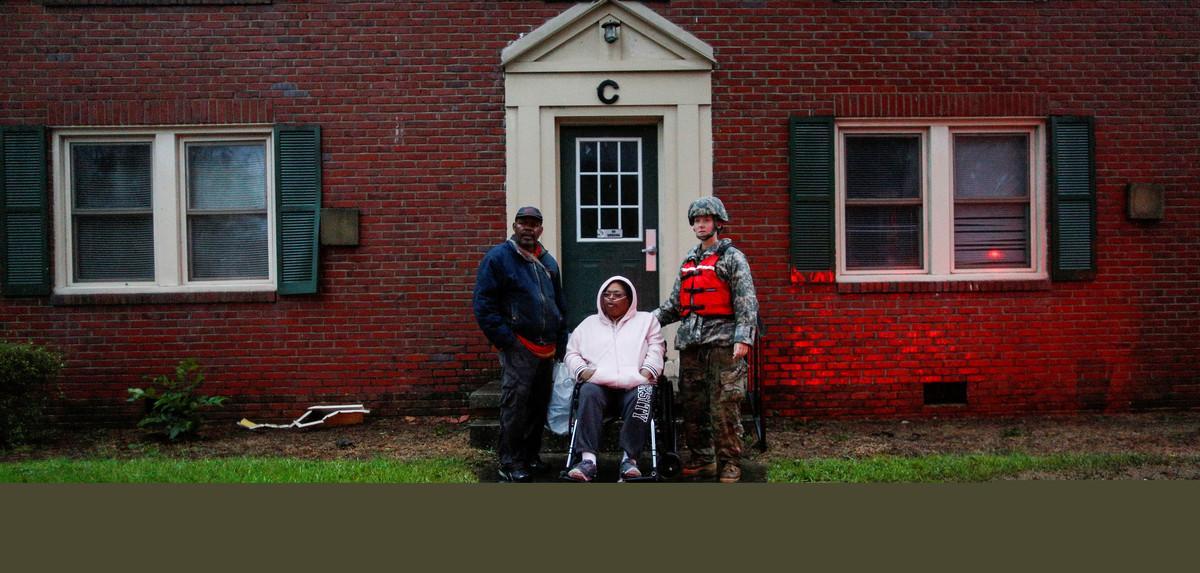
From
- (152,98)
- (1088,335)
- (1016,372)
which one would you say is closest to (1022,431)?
(1016,372)

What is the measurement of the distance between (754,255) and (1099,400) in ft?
11.3

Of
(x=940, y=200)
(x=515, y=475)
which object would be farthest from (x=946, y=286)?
(x=515, y=475)

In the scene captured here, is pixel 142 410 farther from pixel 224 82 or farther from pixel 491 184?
pixel 491 184

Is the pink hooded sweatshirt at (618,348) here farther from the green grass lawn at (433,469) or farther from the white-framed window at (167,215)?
the white-framed window at (167,215)

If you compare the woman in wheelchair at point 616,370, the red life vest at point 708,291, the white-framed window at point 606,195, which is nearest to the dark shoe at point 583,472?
the woman in wheelchair at point 616,370

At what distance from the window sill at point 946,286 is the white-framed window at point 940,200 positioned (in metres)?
0.08

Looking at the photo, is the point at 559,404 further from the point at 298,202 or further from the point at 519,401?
the point at 298,202

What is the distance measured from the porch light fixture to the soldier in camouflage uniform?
2.62m

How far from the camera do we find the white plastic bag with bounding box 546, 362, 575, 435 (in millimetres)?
6168

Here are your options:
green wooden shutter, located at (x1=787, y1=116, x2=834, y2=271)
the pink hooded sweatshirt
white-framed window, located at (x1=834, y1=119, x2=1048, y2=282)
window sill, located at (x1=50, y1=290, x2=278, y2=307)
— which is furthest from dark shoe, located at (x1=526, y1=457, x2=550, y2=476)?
white-framed window, located at (x1=834, y1=119, x2=1048, y2=282)

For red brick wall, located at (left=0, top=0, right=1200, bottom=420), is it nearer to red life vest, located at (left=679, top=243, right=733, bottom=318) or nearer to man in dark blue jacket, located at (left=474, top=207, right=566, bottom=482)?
man in dark blue jacket, located at (left=474, top=207, right=566, bottom=482)

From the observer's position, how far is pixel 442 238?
7922 millimetres

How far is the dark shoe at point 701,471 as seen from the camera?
5.91 meters

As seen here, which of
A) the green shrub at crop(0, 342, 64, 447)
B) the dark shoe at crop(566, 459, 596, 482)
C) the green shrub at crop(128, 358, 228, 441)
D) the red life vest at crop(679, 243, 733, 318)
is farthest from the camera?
the green shrub at crop(128, 358, 228, 441)
